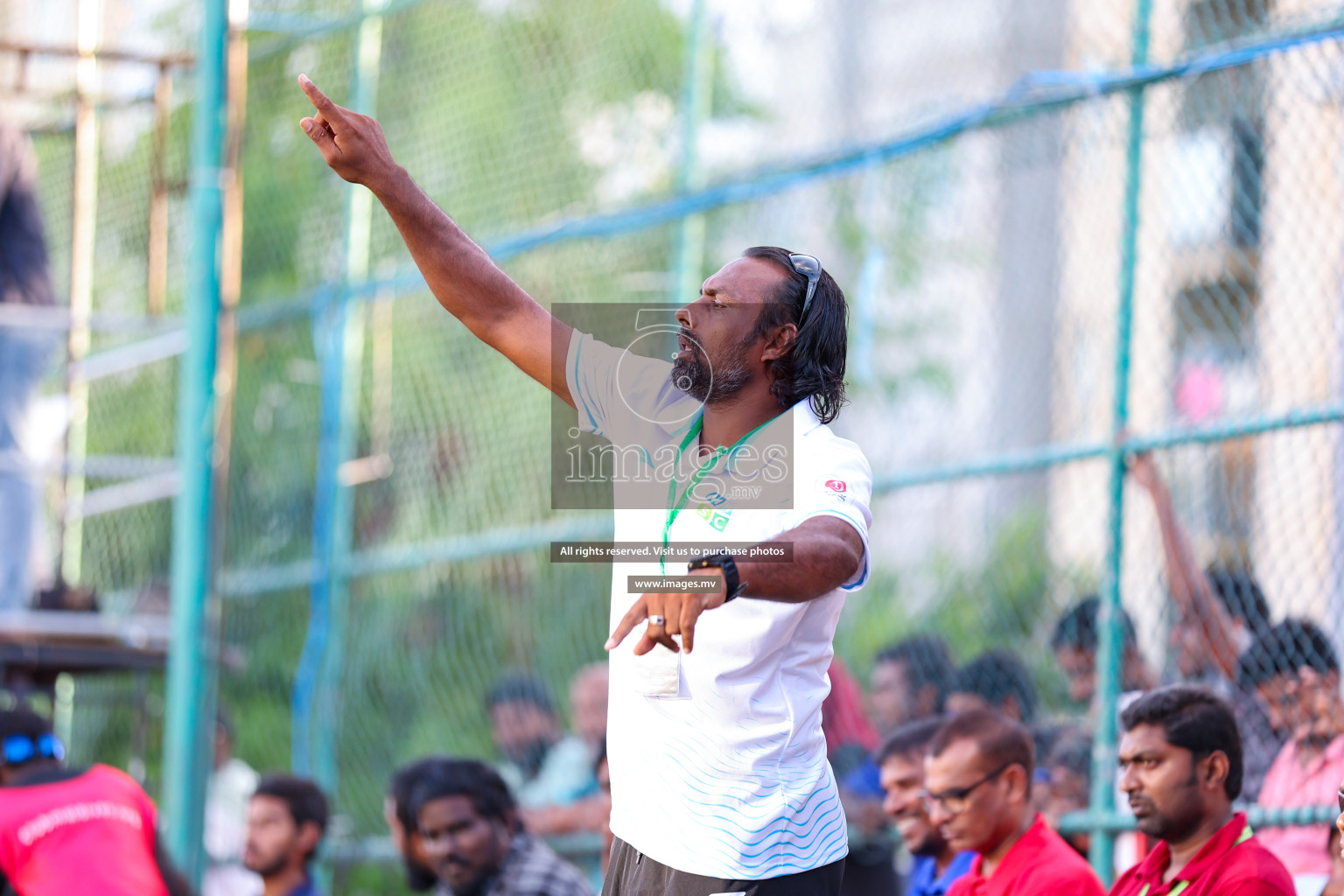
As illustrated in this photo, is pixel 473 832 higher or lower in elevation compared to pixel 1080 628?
lower

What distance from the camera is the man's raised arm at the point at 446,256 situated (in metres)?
3.01

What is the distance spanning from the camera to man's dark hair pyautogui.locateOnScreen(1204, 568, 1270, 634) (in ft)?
16.3

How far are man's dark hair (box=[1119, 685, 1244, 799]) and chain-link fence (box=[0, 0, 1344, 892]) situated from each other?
2.55 ft

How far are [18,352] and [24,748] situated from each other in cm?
213

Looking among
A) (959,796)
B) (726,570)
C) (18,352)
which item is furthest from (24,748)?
(726,570)

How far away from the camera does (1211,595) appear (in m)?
5.07

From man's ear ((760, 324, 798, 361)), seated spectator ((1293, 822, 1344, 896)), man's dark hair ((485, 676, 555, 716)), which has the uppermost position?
man's ear ((760, 324, 798, 361))

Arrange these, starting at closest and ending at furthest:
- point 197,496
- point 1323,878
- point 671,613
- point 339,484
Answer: point 671,613 < point 1323,878 < point 197,496 < point 339,484

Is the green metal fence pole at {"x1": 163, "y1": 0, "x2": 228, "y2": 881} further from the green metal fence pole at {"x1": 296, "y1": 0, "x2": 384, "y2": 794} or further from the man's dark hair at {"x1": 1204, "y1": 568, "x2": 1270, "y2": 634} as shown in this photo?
the man's dark hair at {"x1": 1204, "y1": 568, "x2": 1270, "y2": 634}

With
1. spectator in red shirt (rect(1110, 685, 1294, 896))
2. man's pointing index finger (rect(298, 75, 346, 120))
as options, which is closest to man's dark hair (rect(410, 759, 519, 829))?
spectator in red shirt (rect(1110, 685, 1294, 896))

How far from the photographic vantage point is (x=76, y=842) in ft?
15.4

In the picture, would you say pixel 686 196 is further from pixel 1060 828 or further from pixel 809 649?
pixel 809 649

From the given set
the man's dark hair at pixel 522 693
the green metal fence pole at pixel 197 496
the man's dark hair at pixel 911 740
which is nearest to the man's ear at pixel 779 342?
the man's dark hair at pixel 911 740

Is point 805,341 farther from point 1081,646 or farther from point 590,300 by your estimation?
point 590,300
